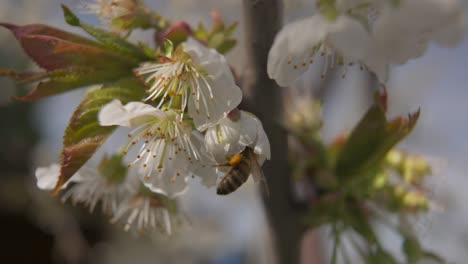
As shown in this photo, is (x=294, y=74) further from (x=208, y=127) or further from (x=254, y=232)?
(x=254, y=232)

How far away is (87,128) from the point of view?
0.64 metres

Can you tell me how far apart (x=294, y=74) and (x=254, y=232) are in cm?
207

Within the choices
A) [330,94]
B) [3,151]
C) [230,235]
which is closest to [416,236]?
[330,94]

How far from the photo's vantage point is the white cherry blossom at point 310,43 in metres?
0.51

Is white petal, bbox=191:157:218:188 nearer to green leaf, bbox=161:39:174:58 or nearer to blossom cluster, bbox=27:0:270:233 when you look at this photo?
blossom cluster, bbox=27:0:270:233

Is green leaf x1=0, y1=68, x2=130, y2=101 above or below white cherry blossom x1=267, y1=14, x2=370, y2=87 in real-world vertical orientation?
below

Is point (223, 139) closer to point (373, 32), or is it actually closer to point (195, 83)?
point (195, 83)

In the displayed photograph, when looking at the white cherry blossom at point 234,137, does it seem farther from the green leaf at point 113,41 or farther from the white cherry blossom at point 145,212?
the white cherry blossom at point 145,212

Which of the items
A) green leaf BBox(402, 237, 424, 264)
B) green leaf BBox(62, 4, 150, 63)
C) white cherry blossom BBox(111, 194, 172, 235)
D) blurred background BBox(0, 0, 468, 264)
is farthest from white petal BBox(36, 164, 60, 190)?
blurred background BBox(0, 0, 468, 264)

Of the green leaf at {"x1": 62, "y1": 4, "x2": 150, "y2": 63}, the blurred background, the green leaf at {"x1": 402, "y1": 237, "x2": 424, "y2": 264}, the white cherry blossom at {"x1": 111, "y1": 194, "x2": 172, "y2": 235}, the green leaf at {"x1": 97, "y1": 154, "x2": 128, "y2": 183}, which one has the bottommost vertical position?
the blurred background

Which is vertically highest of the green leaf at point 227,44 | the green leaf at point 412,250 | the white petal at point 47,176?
the green leaf at point 227,44

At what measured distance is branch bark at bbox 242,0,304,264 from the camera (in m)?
0.63

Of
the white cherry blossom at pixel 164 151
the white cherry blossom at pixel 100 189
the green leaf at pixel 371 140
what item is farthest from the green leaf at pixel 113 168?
the green leaf at pixel 371 140

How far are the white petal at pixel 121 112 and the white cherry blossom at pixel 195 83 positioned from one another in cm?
3
